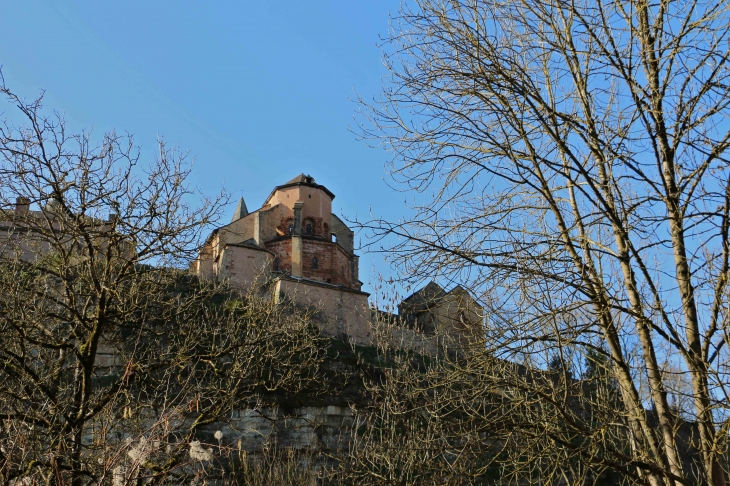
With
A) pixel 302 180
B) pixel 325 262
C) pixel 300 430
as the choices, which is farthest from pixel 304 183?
pixel 300 430

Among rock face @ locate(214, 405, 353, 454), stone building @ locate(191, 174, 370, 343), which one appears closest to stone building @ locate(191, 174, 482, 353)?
stone building @ locate(191, 174, 370, 343)

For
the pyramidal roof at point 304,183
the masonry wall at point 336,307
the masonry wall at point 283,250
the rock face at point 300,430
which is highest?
the pyramidal roof at point 304,183

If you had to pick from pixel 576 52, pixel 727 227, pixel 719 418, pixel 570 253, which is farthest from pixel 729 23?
pixel 719 418

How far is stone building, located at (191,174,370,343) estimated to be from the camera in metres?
35.5

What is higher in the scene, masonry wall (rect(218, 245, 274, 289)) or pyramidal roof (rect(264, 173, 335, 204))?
pyramidal roof (rect(264, 173, 335, 204))

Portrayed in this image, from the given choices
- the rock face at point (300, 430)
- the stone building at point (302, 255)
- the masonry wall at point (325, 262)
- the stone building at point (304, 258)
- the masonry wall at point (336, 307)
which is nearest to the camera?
the rock face at point (300, 430)

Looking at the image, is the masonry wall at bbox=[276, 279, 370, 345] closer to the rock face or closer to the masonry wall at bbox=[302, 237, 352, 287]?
the masonry wall at bbox=[302, 237, 352, 287]

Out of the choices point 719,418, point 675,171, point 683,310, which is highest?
point 675,171

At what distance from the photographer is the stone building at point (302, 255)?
35531mm

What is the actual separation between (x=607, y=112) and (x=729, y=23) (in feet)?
3.73

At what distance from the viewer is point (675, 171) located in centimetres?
529

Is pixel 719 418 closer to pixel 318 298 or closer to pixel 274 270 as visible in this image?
pixel 318 298

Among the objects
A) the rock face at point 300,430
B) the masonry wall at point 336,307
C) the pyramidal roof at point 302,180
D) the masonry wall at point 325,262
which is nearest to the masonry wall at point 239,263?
the masonry wall at point 336,307

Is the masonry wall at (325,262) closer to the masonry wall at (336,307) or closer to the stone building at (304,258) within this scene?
the stone building at (304,258)
